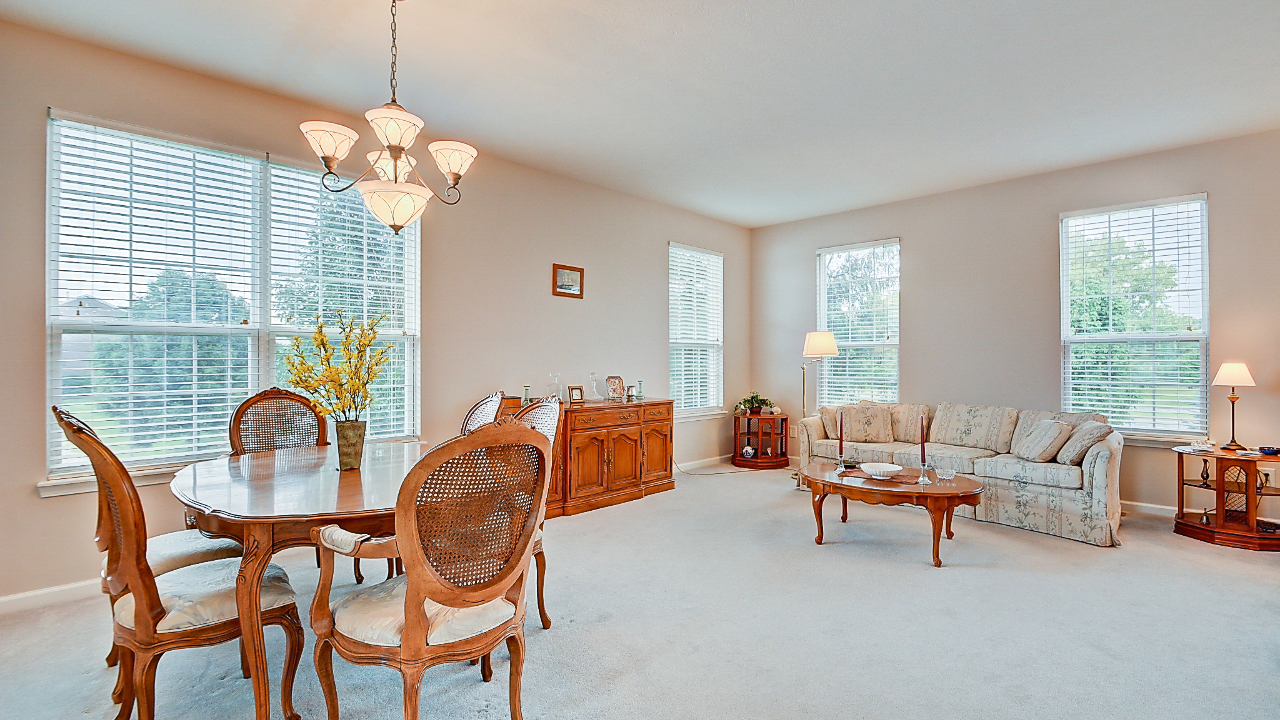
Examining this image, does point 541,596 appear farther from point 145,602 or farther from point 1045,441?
point 1045,441

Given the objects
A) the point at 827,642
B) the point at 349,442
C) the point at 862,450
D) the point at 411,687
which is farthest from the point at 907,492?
the point at 349,442

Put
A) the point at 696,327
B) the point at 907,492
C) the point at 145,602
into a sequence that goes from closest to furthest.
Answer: the point at 145,602 → the point at 907,492 → the point at 696,327

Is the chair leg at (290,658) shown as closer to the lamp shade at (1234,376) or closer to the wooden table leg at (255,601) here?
the wooden table leg at (255,601)

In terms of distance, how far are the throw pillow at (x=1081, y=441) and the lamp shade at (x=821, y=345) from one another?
2.09 m

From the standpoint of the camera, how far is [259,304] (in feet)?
11.9

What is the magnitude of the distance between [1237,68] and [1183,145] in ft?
4.83

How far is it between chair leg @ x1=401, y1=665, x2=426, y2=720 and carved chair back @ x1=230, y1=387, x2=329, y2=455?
5.29 feet

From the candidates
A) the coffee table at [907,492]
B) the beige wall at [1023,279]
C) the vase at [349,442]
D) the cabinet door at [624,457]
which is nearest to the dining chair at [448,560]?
the vase at [349,442]

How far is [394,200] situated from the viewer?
2.56m

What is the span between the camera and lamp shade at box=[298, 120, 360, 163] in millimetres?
2484

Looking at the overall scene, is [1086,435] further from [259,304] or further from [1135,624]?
[259,304]

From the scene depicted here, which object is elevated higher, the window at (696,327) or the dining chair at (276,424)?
the window at (696,327)

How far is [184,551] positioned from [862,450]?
4.81 meters

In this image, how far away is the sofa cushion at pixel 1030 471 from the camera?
409 cm
